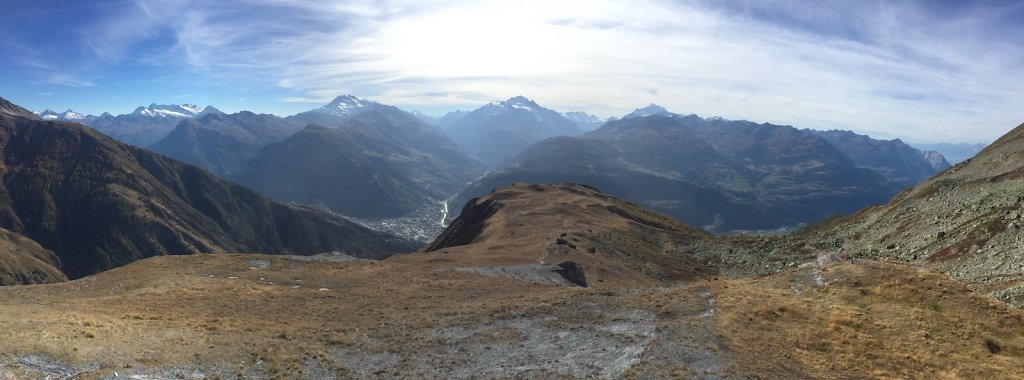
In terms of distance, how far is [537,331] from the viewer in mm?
34750

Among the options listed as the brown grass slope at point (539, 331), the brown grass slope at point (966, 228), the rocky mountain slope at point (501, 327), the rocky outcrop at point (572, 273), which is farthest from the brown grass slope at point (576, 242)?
the brown grass slope at point (966, 228)

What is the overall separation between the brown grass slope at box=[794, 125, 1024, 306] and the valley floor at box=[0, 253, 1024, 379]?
9.86 m

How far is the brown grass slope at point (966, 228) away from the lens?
1688 inches

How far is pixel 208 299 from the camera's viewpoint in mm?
42312

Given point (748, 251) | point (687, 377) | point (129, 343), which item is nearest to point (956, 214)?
point (748, 251)

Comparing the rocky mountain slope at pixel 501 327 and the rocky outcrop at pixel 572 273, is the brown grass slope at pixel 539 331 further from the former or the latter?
the rocky outcrop at pixel 572 273

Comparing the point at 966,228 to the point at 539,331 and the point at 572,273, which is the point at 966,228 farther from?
the point at 539,331

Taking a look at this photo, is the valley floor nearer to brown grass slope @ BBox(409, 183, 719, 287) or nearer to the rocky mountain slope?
the rocky mountain slope

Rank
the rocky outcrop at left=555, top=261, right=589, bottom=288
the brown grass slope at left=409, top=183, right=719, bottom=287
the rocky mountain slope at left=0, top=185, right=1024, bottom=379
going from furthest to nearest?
the brown grass slope at left=409, top=183, right=719, bottom=287, the rocky outcrop at left=555, top=261, right=589, bottom=288, the rocky mountain slope at left=0, top=185, right=1024, bottom=379

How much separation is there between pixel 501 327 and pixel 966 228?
5398 cm

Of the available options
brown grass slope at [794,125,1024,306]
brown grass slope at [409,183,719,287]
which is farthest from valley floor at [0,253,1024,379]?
brown grass slope at [409,183,719,287]

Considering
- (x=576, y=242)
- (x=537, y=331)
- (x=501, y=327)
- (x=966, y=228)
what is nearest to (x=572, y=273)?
(x=576, y=242)

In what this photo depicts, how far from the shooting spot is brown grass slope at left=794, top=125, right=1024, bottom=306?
42.9 metres

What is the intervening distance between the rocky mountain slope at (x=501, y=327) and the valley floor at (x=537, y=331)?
125 millimetres
